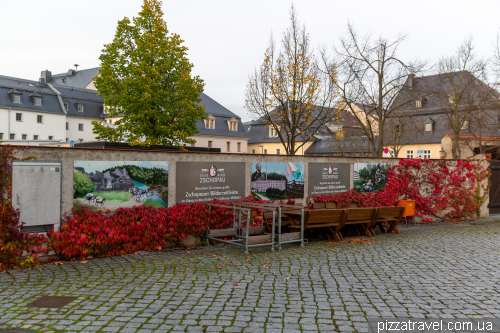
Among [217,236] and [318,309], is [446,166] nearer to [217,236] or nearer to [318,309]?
[217,236]

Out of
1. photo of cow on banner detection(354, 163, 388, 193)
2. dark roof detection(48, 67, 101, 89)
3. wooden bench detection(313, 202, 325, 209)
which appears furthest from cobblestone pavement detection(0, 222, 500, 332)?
dark roof detection(48, 67, 101, 89)

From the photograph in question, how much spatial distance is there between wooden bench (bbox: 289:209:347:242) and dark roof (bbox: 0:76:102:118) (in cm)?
6045

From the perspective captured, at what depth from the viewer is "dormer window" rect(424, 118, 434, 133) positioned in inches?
2159

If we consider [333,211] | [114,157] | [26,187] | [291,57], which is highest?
[291,57]

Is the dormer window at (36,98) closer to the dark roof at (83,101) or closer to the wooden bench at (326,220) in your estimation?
the dark roof at (83,101)

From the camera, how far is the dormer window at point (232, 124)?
224 feet

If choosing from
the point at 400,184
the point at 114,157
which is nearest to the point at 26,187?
the point at 114,157

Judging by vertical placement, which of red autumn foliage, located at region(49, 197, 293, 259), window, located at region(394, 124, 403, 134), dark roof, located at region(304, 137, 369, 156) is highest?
window, located at region(394, 124, 403, 134)

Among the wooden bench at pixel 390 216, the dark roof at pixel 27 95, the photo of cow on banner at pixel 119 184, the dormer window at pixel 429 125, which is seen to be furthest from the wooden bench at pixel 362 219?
the dark roof at pixel 27 95

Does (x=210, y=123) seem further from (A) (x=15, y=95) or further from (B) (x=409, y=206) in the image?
(B) (x=409, y=206)

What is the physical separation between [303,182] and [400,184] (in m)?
4.86

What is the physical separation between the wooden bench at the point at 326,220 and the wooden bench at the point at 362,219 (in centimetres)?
33

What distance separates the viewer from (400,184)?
15.4 meters

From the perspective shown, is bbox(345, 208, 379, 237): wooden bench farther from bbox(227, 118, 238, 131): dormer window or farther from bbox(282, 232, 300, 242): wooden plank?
bbox(227, 118, 238, 131): dormer window
